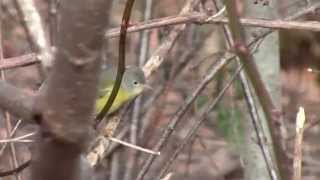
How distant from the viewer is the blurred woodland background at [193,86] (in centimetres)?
259

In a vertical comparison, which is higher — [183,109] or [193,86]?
[183,109]

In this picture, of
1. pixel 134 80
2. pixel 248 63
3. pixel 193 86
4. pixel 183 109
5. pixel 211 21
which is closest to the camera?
pixel 248 63

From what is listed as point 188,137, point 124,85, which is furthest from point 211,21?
point 124,85

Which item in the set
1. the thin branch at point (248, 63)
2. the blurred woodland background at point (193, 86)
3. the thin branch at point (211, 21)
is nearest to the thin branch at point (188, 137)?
the blurred woodland background at point (193, 86)

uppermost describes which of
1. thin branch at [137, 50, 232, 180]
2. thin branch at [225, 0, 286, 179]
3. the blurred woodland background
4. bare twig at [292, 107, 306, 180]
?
thin branch at [225, 0, 286, 179]

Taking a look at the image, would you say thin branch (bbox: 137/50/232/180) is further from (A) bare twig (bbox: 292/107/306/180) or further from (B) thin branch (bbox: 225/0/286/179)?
(B) thin branch (bbox: 225/0/286/179)

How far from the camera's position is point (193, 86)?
4.20 metres

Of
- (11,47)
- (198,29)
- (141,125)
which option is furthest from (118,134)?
(11,47)

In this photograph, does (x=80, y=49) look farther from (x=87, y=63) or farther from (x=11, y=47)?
(x=11, y=47)

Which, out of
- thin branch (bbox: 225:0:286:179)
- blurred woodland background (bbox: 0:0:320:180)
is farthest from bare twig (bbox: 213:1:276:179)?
thin branch (bbox: 225:0:286:179)

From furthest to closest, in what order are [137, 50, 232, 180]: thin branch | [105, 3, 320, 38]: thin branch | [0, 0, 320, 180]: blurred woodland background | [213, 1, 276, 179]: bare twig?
[0, 0, 320, 180]: blurred woodland background → [137, 50, 232, 180]: thin branch → [213, 1, 276, 179]: bare twig → [105, 3, 320, 38]: thin branch

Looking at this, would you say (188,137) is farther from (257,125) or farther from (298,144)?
(298,144)

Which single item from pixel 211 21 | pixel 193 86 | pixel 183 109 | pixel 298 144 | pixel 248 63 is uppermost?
pixel 248 63

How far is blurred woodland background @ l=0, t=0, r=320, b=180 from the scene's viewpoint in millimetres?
2592
